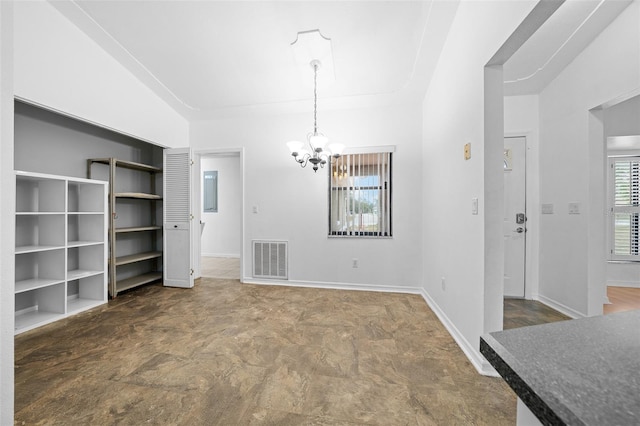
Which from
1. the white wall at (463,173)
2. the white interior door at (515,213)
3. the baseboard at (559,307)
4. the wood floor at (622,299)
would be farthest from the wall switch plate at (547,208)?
the white wall at (463,173)

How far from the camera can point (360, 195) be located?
12.3ft

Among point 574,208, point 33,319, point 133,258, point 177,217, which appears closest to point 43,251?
point 33,319

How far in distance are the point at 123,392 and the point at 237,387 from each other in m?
0.70

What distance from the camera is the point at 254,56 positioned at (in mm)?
2848

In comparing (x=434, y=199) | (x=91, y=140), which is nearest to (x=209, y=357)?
(x=434, y=199)

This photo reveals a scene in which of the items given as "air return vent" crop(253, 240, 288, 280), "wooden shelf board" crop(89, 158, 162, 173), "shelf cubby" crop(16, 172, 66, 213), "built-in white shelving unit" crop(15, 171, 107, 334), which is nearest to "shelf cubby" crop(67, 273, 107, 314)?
"built-in white shelving unit" crop(15, 171, 107, 334)

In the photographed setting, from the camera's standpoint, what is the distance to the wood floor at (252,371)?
1.41 meters

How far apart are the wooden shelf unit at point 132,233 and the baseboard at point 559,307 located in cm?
537

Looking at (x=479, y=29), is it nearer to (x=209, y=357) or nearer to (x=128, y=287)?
(x=209, y=357)

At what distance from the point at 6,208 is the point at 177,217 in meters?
3.01

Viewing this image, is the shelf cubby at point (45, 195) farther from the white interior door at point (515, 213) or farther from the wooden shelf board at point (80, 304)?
the white interior door at point (515, 213)

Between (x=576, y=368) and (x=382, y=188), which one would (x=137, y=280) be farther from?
(x=576, y=368)

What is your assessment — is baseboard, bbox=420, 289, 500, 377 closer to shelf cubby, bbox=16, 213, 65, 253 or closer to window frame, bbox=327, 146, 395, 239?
window frame, bbox=327, 146, 395, 239

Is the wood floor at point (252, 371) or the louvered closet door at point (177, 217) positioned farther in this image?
the louvered closet door at point (177, 217)
